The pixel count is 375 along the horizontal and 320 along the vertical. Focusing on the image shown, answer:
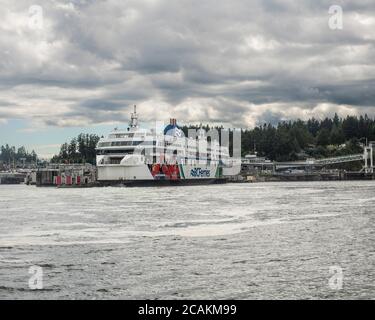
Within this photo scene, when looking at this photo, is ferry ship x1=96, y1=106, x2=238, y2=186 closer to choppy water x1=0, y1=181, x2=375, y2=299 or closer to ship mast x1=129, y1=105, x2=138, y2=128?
ship mast x1=129, y1=105, x2=138, y2=128

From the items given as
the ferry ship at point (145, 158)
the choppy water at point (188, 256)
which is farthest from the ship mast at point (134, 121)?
the choppy water at point (188, 256)

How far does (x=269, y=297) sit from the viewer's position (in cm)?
1764

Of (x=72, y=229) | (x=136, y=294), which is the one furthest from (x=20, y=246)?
(x=136, y=294)

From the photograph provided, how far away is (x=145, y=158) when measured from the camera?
117938 millimetres

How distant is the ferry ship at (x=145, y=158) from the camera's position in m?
116

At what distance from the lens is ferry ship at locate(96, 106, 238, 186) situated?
116062 millimetres

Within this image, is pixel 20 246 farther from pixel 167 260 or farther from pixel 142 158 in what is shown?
pixel 142 158

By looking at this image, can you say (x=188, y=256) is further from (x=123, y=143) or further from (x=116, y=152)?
(x=116, y=152)

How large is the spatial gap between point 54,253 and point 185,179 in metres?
109

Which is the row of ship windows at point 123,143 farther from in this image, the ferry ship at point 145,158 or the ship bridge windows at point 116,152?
the ship bridge windows at point 116,152

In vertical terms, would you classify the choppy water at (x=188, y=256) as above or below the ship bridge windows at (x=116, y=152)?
below

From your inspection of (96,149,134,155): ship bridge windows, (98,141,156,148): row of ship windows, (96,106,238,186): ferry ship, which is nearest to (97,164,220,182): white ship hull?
(96,106,238,186): ferry ship

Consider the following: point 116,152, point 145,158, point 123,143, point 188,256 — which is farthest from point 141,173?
point 188,256

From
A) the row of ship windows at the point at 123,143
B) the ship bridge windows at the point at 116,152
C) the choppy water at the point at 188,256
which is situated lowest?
the choppy water at the point at 188,256
